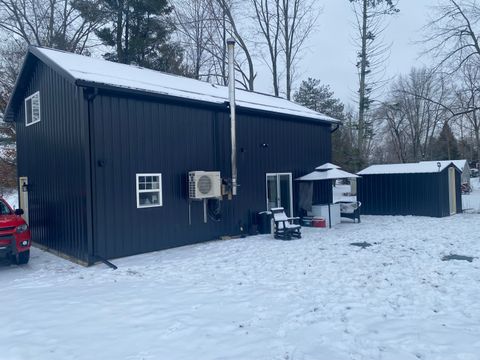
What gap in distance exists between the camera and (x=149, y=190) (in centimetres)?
952

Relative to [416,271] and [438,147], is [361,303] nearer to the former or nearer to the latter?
[416,271]

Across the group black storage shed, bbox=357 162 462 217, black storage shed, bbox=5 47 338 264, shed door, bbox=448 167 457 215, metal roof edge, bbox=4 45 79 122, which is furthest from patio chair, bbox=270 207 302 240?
shed door, bbox=448 167 457 215

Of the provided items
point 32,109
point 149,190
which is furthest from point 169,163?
point 32,109

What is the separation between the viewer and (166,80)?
1177 centimetres

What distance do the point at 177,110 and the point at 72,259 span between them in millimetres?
4453

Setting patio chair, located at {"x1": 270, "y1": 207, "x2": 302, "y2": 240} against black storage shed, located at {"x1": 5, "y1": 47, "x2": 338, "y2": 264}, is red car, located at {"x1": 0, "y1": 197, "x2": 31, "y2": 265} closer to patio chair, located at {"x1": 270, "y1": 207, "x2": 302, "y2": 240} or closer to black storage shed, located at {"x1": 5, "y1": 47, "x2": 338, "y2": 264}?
black storage shed, located at {"x1": 5, "y1": 47, "x2": 338, "y2": 264}

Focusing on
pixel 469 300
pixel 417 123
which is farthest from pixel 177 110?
pixel 417 123

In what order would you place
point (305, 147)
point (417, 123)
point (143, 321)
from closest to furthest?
point (143, 321) → point (305, 147) → point (417, 123)

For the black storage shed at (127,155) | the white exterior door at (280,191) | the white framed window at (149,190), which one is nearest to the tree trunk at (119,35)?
the black storage shed at (127,155)

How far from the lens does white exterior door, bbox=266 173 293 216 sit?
43.0ft

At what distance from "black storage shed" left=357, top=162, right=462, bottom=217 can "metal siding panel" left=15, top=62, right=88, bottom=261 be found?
492 inches

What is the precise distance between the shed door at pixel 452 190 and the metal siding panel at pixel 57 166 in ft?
48.0

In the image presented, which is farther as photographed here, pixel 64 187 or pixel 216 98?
pixel 216 98

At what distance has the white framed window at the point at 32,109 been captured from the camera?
10.8m
